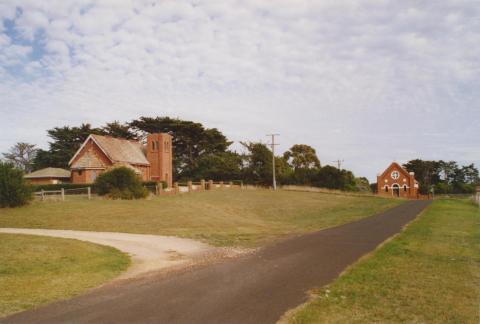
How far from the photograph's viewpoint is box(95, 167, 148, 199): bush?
3378cm

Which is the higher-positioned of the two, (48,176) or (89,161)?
(89,161)

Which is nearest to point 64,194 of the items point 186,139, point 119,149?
point 119,149

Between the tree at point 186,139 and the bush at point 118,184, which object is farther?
the tree at point 186,139

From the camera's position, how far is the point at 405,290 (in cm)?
861

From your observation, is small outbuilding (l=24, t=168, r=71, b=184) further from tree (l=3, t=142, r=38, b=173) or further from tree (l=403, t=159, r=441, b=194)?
tree (l=403, t=159, r=441, b=194)

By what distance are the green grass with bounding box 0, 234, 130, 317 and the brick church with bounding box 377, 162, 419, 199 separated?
81892 millimetres

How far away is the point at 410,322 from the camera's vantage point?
670cm

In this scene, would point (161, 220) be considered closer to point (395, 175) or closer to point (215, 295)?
point (215, 295)

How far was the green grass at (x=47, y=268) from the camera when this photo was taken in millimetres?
8766

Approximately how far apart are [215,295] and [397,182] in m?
86.9

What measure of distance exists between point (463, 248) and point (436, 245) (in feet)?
3.02

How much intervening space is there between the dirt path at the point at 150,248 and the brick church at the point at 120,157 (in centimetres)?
2470

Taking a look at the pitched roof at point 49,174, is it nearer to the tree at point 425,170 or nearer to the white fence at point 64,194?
the white fence at point 64,194

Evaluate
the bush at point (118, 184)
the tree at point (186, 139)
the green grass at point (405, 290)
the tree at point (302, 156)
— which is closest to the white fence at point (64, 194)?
the bush at point (118, 184)
